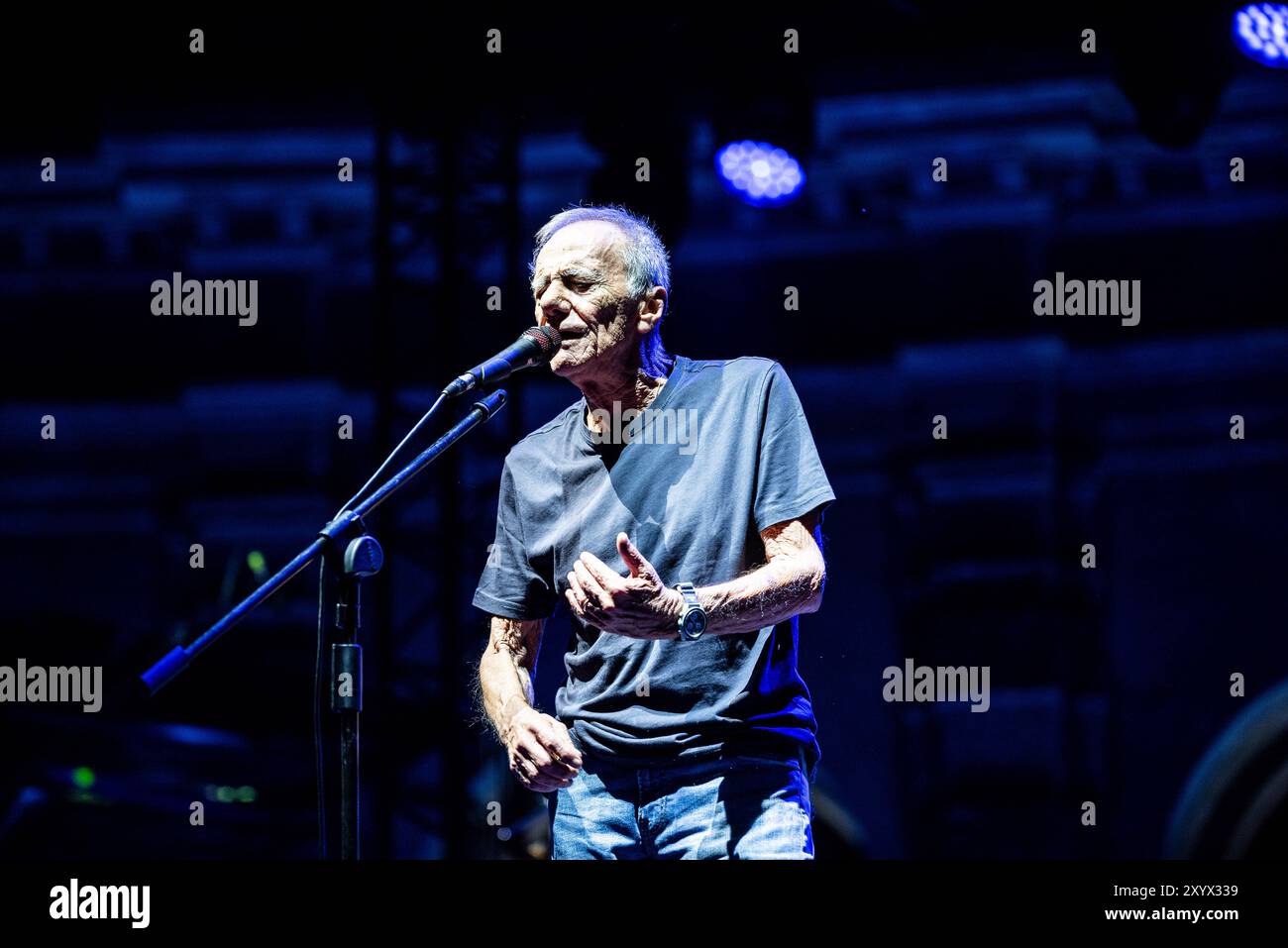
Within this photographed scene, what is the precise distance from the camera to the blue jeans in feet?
7.35

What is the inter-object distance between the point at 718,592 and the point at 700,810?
14.5 inches

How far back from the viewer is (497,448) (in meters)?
4.84

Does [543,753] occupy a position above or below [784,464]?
below

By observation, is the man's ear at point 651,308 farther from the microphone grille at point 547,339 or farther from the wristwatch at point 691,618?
the wristwatch at point 691,618

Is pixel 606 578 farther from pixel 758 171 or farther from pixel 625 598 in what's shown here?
pixel 758 171

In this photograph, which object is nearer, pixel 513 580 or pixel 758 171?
pixel 513 580

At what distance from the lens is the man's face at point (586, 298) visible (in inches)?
99.1

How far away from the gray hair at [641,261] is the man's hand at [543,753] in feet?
2.32

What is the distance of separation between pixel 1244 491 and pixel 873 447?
1.54 metres

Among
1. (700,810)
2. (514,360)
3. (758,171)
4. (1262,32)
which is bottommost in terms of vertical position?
(700,810)

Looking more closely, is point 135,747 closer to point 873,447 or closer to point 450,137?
point 450,137

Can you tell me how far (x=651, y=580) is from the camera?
2064mm

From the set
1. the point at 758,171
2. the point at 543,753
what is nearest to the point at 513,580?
the point at 543,753
